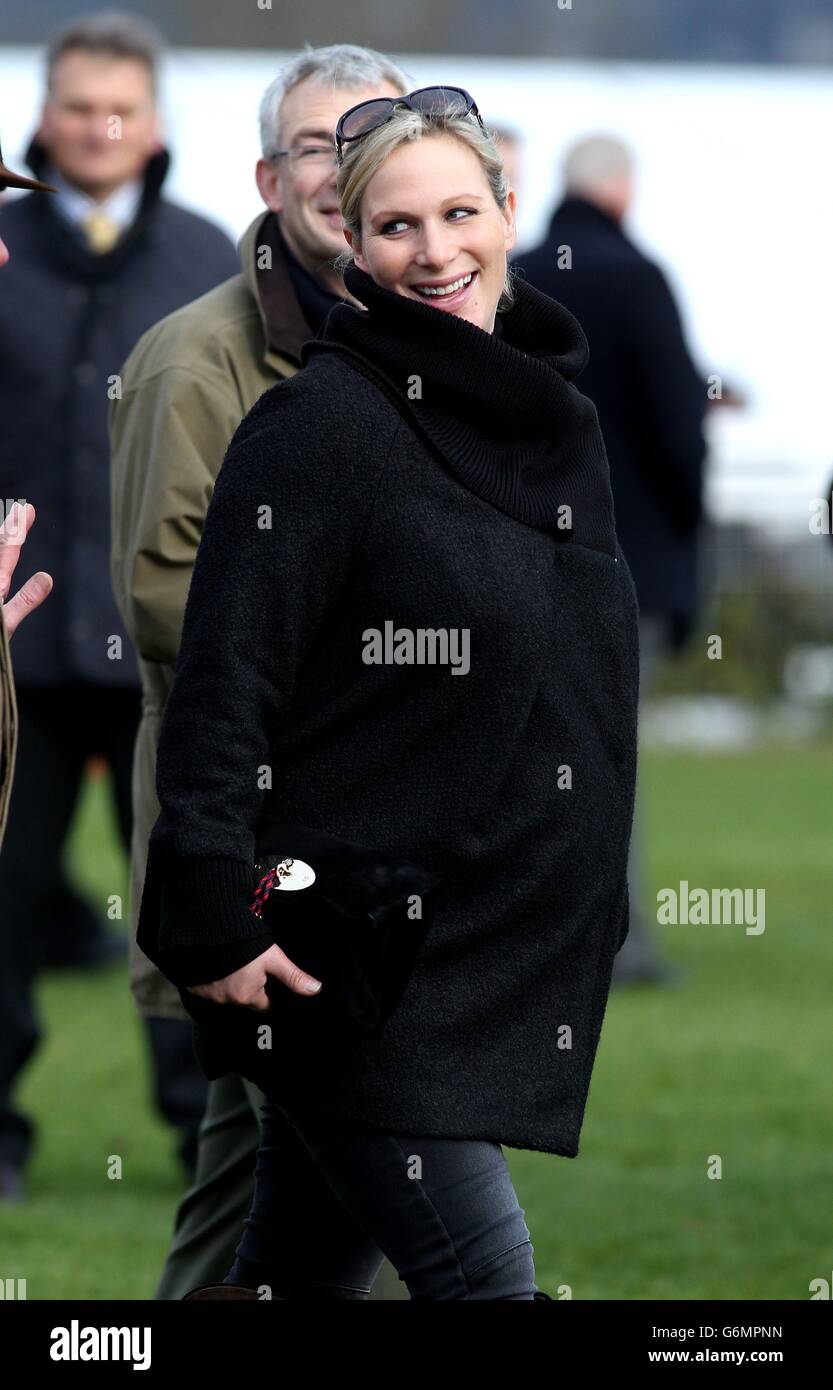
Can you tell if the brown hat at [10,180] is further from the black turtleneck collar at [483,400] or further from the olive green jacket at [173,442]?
the olive green jacket at [173,442]

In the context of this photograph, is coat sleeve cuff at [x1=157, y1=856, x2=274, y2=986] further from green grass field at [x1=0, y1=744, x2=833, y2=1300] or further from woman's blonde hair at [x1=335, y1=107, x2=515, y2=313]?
green grass field at [x1=0, y1=744, x2=833, y2=1300]

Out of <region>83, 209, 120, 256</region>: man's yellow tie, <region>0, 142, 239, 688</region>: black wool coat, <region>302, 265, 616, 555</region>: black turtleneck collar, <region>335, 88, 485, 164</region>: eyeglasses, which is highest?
<region>83, 209, 120, 256</region>: man's yellow tie

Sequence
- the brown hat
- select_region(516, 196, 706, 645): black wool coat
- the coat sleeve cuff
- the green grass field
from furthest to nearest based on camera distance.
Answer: select_region(516, 196, 706, 645): black wool coat, the green grass field, the brown hat, the coat sleeve cuff

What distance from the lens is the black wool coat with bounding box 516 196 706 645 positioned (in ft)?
22.6

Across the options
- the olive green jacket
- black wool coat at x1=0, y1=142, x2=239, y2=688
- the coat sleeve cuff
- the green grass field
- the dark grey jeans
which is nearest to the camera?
the coat sleeve cuff

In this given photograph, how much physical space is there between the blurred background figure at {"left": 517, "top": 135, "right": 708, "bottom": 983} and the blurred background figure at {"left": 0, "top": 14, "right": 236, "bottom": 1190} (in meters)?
1.78

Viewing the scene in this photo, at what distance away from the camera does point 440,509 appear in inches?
105

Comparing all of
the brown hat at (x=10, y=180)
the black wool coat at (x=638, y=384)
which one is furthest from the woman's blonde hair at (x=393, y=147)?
the black wool coat at (x=638, y=384)

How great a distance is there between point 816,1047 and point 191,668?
457 centimetres

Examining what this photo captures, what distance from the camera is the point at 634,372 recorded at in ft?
23.0

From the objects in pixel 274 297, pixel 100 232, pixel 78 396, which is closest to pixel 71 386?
pixel 78 396

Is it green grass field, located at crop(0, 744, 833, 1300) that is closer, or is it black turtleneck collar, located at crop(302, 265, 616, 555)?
black turtleneck collar, located at crop(302, 265, 616, 555)

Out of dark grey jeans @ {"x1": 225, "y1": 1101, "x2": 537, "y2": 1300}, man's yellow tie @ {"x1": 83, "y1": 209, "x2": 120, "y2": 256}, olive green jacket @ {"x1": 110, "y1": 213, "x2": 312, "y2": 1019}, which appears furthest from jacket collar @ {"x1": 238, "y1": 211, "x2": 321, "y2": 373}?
man's yellow tie @ {"x1": 83, "y1": 209, "x2": 120, "y2": 256}

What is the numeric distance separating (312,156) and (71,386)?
164cm
